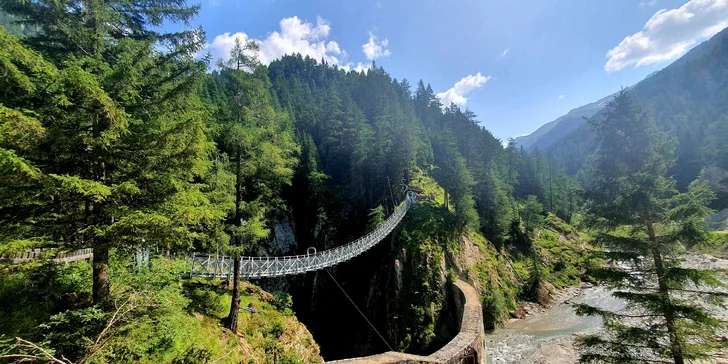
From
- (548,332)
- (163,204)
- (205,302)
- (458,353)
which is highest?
(163,204)

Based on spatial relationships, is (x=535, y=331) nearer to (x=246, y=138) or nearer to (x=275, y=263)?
(x=275, y=263)

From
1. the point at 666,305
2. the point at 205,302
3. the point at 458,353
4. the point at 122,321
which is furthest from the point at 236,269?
the point at 666,305

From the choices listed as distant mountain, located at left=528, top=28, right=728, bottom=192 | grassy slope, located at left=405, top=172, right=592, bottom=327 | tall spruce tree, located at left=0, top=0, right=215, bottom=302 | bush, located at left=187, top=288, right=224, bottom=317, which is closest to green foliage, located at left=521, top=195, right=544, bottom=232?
grassy slope, located at left=405, top=172, right=592, bottom=327

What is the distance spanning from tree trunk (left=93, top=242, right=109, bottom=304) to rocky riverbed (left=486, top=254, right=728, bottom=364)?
16.6 meters

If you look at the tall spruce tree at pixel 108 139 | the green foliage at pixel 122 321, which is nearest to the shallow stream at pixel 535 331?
the green foliage at pixel 122 321

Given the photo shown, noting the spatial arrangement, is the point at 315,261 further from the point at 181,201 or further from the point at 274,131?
the point at 181,201

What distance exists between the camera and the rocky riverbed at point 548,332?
15.6 meters

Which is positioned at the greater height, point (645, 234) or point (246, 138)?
point (246, 138)

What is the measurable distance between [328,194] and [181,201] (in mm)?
26120

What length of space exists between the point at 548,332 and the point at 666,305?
14.4 meters

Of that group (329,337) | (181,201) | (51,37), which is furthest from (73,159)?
(329,337)

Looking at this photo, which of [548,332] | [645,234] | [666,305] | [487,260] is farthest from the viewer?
[487,260]

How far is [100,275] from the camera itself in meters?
5.83

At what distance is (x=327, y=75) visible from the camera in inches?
3061
